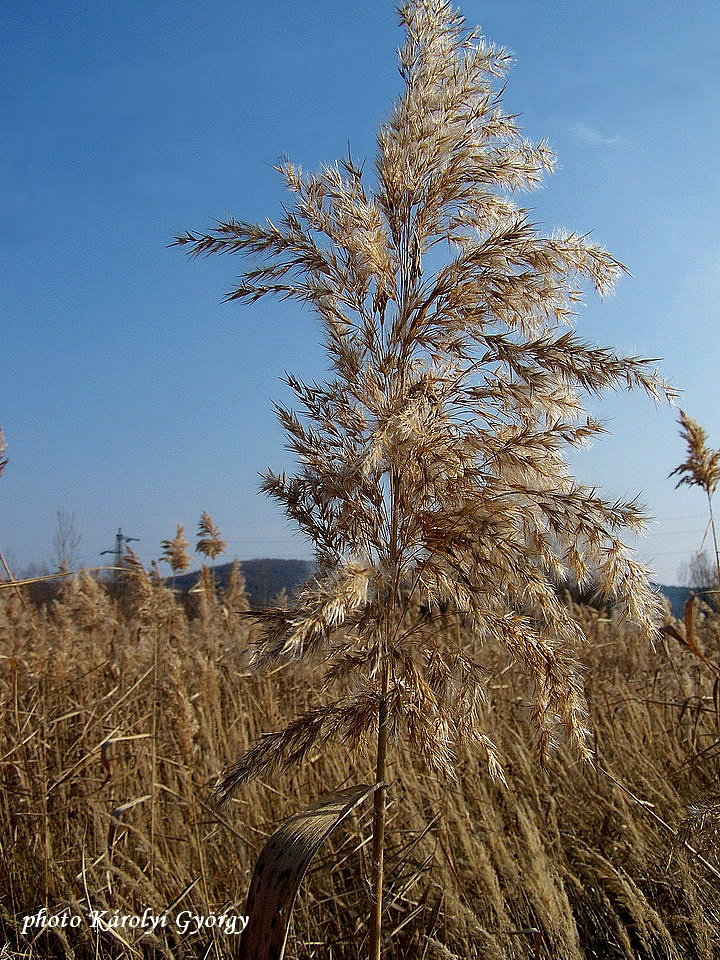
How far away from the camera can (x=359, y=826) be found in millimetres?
1964

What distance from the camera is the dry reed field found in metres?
1.98

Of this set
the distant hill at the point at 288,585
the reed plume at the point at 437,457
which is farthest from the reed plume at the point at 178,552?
the reed plume at the point at 437,457

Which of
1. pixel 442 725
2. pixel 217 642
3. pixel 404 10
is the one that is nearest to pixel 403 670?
pixel 442 725

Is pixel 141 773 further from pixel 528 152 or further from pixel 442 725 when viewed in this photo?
pixel 528 152

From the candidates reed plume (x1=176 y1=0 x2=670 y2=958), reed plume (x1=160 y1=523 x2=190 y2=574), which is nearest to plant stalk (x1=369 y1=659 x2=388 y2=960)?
reed plume (x1=176 y1=0 x2=670 y2=958)

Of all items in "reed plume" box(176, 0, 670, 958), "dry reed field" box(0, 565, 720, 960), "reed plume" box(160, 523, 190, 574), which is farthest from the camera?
"reed plume" box(160, 523, 190, 574)

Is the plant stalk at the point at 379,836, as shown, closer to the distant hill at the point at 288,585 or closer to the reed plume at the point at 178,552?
the distant hill at the point at 288,585

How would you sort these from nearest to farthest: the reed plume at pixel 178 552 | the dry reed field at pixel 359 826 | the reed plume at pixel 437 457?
the reed plume at pixel 437 457, the dry reed field at pixel 359 826, the reed plume at pixel 178 552

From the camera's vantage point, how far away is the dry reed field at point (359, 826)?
198 centimetres

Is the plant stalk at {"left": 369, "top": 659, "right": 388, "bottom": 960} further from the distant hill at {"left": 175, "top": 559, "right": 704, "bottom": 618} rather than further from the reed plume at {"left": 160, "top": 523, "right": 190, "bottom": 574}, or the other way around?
the reed plume at {"left": 160, "top": 523, "right": 190, "bottom": 574}

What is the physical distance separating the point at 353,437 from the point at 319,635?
16.5 inches

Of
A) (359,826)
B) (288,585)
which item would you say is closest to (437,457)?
(288,585)

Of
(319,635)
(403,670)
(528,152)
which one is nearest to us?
(319,635)

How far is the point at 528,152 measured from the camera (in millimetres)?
1562
